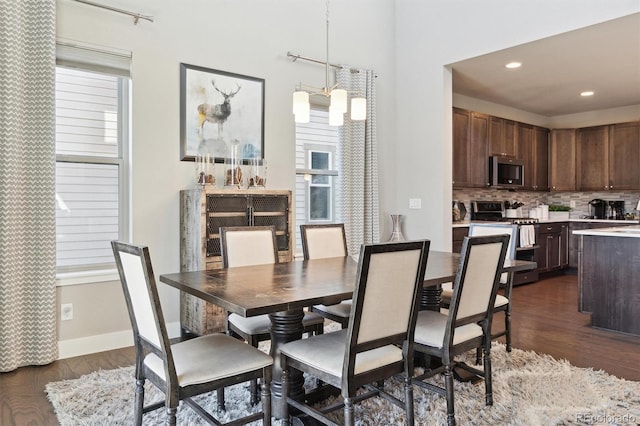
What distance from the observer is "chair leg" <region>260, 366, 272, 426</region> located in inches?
76.9

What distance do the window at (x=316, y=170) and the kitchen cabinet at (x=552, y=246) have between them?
331 centimetres

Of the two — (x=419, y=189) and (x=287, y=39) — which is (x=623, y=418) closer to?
(x=419, y=189)

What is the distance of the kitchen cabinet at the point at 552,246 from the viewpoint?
657 centimetres

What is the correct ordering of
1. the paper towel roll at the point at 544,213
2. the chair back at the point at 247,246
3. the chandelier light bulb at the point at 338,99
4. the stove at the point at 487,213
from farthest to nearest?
the paper towel roll at the point at 544,213, the stove at the point at 487,213, the chair back at the point at 247,246, the chandelier light bulb at the point at 338,99

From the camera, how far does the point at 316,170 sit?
5031 mm

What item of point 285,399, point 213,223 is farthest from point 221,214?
point 285,399

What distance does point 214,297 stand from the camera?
2.00 metres

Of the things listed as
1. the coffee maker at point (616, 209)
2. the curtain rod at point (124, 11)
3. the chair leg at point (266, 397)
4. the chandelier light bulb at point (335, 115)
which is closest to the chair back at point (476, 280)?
the chair leg at point (266, 397)

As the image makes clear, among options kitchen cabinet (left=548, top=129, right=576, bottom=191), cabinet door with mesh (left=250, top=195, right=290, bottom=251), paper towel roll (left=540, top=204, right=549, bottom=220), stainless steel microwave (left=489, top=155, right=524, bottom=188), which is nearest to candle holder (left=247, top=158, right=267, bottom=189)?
cabinet door with mesh (left=250, top=195, right=290, bottom=251)

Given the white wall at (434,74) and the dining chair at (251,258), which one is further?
the white wall at (434,74)

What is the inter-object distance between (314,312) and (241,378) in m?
1.19

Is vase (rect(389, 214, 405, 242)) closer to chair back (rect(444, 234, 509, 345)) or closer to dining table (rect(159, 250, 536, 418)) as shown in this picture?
dining table (rect(159, 250, 536, 418))

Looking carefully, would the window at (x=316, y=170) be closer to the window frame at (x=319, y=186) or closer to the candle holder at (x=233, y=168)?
the window frame at (x=319, y=186)

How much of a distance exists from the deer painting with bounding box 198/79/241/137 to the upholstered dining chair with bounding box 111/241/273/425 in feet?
7.55
